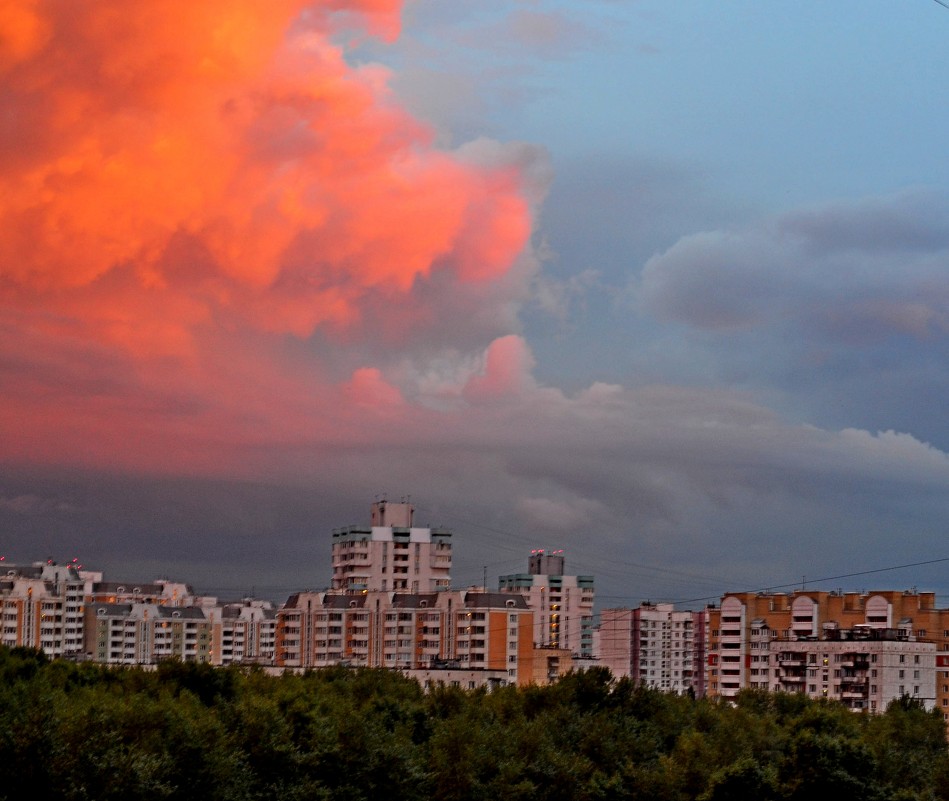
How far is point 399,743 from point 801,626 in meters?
58.4

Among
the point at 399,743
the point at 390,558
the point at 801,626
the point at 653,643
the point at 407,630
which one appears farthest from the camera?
the point at 653,643

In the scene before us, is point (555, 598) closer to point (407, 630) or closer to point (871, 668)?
point (407, 630)

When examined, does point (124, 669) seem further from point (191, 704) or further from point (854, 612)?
point (854, 612)

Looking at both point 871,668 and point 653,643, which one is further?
point 653,643

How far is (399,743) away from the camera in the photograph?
38.9 metres

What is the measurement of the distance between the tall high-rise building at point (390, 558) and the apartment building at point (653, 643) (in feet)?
63.3

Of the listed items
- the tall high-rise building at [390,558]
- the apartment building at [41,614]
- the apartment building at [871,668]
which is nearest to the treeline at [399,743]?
the apartment building at [871,668]

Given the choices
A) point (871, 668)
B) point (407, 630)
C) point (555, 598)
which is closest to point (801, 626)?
point (871, 668)

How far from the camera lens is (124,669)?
145ft

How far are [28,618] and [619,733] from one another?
98413 millimetres

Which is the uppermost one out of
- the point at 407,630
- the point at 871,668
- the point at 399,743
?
the point at 407,630

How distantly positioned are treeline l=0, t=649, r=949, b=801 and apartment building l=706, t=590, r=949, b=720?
95.0 feet

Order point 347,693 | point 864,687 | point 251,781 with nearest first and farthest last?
1. point 251,781
2. point 347,693
3. point 864,687

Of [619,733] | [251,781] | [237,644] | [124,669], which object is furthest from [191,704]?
[237,644]
